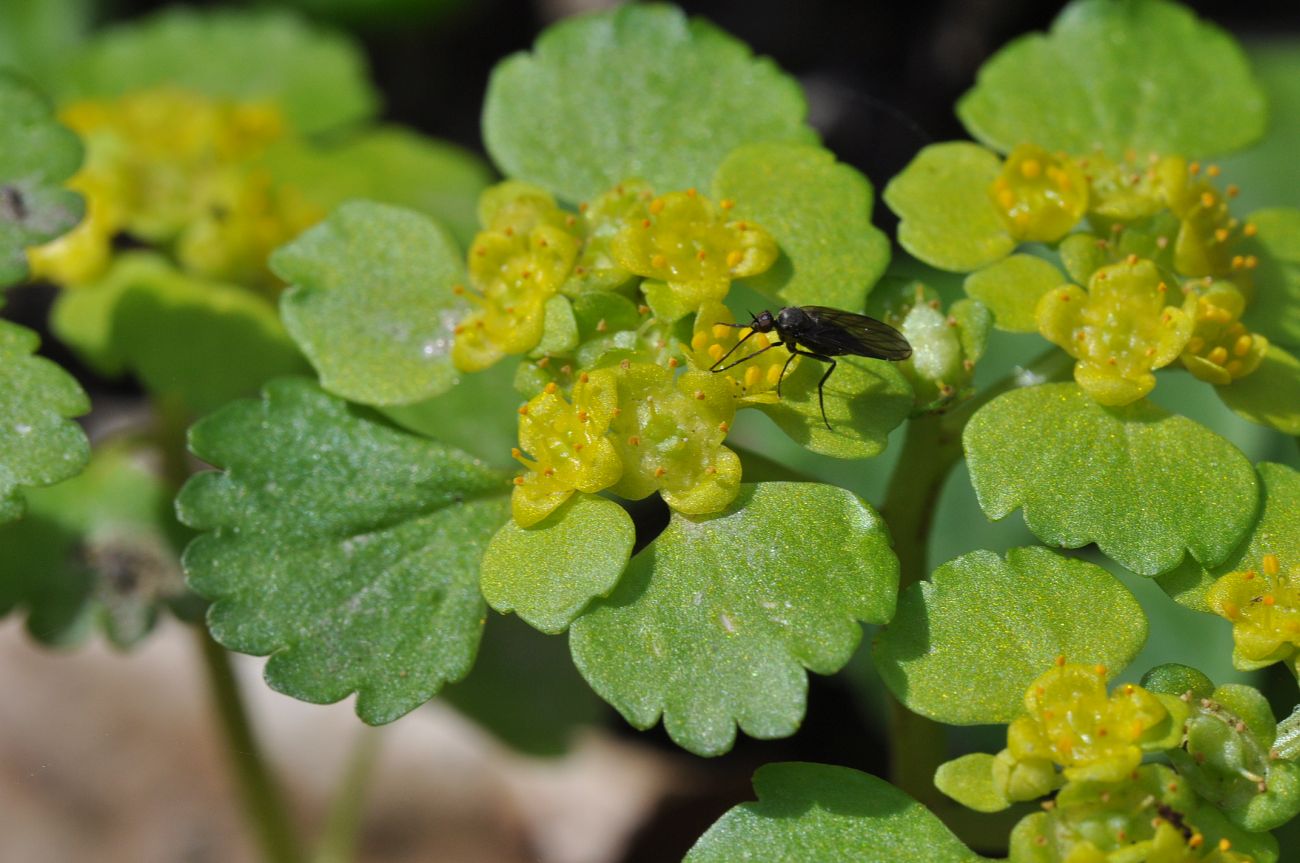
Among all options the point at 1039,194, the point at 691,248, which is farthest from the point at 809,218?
the point at 1039,194

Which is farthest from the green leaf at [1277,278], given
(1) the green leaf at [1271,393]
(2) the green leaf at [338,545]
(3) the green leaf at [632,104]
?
(2) the green leaf at [338,545]

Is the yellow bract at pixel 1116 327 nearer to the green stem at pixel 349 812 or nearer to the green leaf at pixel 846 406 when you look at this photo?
the green leaf at pixel 846 406

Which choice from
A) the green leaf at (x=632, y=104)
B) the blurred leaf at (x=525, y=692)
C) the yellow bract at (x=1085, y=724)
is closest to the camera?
the yellow bract at (x=1085, y=724)

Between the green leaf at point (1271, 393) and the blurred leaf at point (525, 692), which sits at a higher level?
the green leaf at point (1271, 393)

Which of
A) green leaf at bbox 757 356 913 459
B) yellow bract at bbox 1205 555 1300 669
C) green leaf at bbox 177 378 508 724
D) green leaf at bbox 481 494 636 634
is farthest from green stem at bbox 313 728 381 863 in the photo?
yellow bract at bbox 1205 555 1300 669

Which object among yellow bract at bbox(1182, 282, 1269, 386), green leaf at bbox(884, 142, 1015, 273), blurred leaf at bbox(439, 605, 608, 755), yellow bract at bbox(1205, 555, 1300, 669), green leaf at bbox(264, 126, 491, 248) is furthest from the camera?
blurred leaf at bbox(439, 605, 608, 755)

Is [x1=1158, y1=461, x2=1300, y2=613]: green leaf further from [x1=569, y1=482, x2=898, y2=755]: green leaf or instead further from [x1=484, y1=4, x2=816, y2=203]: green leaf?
[x1=484, y1=4, x2=816, y2=203]: green leaf

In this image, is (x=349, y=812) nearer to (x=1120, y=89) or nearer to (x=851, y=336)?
(x=851, y=336)
